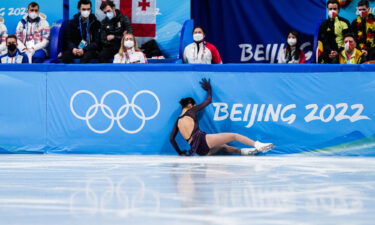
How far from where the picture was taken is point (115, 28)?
14.2 m

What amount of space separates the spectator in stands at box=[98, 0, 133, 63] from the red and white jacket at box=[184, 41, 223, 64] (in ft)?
4.34

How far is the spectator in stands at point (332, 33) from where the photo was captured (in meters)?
13.6

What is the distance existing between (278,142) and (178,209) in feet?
21.7

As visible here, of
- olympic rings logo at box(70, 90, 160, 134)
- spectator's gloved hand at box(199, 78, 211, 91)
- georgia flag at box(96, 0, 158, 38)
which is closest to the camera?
spectator's gloved hand at box(199, 78, 211, 91)

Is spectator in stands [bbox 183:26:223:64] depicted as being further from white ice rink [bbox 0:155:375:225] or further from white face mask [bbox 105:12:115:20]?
white ice rink [bbox 0:155:375:225]

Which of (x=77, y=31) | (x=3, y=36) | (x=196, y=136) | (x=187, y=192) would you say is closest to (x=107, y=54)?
(x=77, y=31)

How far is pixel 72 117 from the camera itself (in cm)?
1241

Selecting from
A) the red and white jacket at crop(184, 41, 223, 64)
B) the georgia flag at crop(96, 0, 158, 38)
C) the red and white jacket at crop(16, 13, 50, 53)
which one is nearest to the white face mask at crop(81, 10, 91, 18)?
the red and white jacket at crop(16, 13, 50, 53)

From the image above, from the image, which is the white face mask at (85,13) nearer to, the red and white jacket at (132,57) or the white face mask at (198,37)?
the red and white jacket at (132,57)

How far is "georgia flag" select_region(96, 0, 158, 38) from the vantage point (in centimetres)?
1547

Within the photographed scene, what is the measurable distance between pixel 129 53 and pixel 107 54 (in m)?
0.69

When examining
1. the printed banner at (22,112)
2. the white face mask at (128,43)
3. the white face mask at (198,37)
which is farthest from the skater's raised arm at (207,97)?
the printed banner at (22,112)

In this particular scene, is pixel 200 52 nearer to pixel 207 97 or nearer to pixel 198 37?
pixel 198 37

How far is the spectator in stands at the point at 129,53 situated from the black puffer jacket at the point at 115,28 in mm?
606
